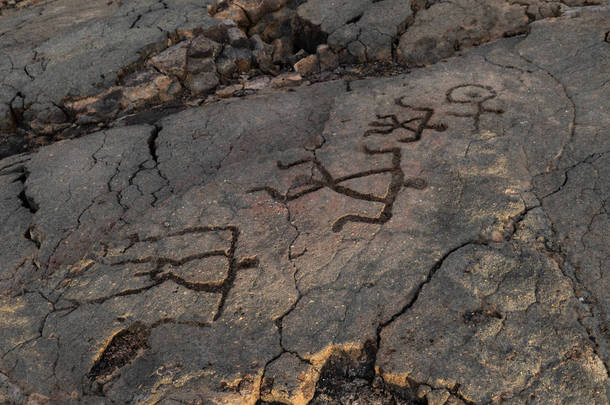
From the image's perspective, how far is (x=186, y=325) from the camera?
214 cm

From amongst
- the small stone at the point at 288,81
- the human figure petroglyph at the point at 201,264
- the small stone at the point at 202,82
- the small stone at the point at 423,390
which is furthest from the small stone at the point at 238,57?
the small stone at the point at 423,390

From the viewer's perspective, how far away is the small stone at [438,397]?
175 cm

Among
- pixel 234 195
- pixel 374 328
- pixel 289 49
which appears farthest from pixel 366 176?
pixel 289 49

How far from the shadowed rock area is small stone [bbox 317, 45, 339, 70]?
0.08 ft

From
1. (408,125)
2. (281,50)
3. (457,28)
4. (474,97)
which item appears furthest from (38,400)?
(457,28)

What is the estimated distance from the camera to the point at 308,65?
4785 millimetres

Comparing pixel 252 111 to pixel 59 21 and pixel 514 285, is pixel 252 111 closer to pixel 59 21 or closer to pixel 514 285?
pixel 514 285

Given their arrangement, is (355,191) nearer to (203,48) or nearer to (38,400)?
(38,400)

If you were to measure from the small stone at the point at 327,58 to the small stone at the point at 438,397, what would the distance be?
3614mm

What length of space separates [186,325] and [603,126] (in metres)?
2.64

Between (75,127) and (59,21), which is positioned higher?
(59,21)

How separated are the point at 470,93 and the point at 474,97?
74mm

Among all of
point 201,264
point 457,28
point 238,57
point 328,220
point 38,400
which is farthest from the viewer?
point 238,57

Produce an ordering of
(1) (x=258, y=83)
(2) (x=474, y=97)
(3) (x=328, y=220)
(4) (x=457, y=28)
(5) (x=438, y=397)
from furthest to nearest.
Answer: (1) (x=258, y=83)
(4) (x=457, y=28)
(2) (x=474, y=97)
(3) (x=328, y=220)
(5) (x=438, y=397)
